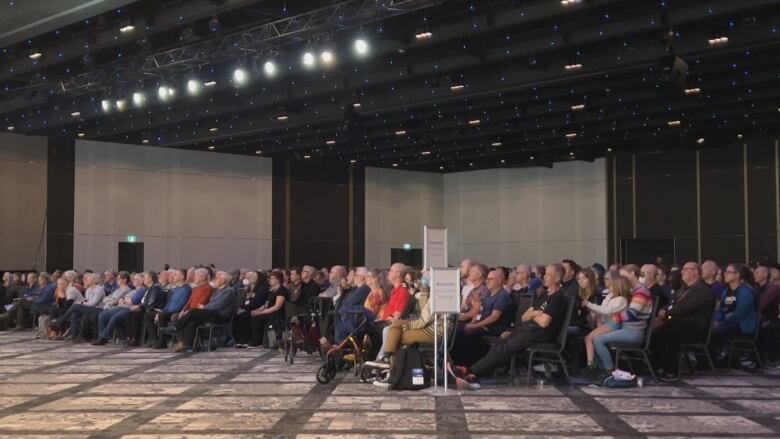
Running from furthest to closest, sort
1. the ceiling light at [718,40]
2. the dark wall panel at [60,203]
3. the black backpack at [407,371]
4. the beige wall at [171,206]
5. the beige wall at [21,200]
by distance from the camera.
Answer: the beige wall at [171,206] → the dark wall panel at [60,203] → the beige wall at [21,200] → the ceiling light at [718,40] → the black backpack at [407,371]

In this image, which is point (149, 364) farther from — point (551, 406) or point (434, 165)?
point (434, 165)

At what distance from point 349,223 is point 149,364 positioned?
19.4 meters

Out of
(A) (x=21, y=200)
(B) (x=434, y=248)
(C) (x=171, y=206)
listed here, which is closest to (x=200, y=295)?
(B) (x=434, y=248)

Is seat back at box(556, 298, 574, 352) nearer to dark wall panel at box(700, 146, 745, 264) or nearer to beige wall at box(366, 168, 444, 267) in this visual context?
dark wall panel at box(700, 146, 745, 264)

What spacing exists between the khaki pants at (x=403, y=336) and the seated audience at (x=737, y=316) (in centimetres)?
343

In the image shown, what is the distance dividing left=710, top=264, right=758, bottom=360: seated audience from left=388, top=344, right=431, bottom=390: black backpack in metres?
3.63

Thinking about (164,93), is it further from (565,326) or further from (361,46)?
(565,326)

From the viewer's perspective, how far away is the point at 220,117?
20891 mm

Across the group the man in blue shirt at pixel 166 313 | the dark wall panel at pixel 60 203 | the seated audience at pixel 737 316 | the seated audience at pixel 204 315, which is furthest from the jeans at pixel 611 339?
the dark wall panel at pixel 60 203

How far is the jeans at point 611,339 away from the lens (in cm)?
832

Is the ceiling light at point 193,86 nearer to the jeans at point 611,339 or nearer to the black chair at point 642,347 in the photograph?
the jeans at point 611,339

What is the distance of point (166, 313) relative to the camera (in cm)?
1273

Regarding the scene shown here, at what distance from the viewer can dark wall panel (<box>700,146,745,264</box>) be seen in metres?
24.1

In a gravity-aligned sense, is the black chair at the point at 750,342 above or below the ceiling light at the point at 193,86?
below
